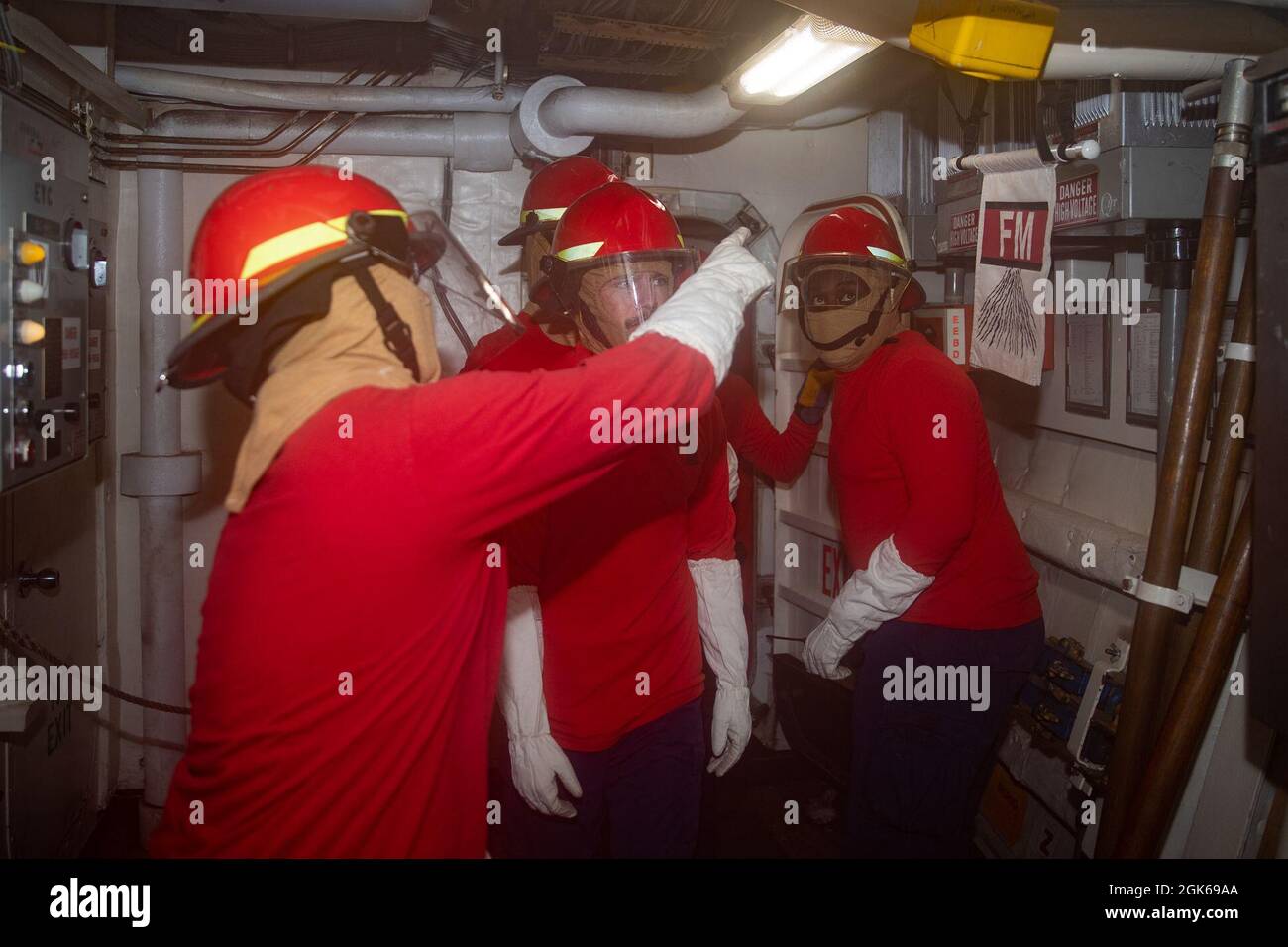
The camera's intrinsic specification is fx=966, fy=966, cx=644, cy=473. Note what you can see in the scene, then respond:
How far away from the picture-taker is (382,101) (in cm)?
412

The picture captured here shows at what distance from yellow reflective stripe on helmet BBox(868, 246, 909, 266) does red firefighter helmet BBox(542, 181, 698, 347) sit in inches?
30.6

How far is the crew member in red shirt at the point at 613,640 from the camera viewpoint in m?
2.64

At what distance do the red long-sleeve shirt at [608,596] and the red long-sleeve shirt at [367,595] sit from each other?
824mm

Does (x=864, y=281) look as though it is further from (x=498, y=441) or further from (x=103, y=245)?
(x=103, y=245)

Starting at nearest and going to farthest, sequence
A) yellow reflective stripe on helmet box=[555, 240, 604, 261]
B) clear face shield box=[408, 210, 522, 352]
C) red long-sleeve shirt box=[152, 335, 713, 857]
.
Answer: red long-sleeve shirt box=[152, 335, 713, 857], clear face shield box=[408, 210, 522, 352], yellow reflective stripe on helmet box=[555, 240, 604, 261]

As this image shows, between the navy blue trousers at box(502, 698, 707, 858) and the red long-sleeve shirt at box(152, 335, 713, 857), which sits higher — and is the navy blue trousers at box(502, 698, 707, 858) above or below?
below

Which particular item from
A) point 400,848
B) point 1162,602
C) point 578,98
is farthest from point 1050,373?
point 400,848

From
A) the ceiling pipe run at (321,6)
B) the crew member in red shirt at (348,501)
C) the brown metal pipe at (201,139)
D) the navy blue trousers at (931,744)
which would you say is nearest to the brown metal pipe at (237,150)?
the brown metal pipe at (201,139)

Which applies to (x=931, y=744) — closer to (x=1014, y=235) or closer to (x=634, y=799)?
(x=634, y=799)

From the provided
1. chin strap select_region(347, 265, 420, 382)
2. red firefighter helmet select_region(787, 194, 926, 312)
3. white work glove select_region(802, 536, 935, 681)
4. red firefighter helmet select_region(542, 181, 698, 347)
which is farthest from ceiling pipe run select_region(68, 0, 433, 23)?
white work glove select_region(802, 536, 935, 681)

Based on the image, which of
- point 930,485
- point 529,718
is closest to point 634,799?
point 529,718

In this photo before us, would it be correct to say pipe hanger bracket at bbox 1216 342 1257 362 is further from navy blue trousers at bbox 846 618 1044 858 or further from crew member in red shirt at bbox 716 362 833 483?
crew member in red shirt at bbox 716 362 833 483

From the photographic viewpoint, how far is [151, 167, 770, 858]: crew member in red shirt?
156cm

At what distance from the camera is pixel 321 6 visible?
114 inches
